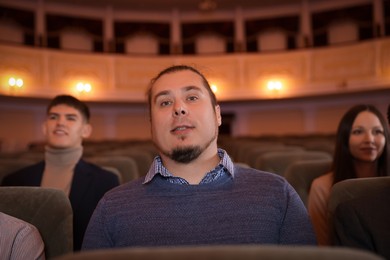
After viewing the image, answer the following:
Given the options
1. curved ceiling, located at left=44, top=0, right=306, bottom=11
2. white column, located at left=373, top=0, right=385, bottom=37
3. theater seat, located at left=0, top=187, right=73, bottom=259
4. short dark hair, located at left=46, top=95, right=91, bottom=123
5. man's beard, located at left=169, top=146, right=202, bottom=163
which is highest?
curved ceiling, located at left=44, top=0, right=306, bottom=11

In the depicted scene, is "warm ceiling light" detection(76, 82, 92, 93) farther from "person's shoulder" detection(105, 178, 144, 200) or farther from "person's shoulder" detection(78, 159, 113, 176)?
"person's shoulder" detection(105, 178, 144, 200)

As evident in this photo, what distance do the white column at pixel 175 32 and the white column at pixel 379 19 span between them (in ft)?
18.2

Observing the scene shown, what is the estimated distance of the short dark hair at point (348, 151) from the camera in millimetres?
1879

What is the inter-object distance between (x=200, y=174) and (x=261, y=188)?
7.9 inches

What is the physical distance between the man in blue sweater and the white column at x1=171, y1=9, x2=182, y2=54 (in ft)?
33.0

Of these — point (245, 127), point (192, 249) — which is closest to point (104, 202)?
point (192, 249)

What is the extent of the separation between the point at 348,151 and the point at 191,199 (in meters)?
1.23

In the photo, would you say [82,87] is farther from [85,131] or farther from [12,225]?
[12,225]

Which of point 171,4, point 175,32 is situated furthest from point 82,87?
point 171,4

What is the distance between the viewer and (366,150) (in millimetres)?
1882

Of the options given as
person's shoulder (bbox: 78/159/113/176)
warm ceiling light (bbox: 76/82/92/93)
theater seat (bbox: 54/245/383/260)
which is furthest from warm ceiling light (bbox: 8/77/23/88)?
theater seat (bbox: 54/245/383/260)

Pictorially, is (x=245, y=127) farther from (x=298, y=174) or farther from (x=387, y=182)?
(x=387, y=182)

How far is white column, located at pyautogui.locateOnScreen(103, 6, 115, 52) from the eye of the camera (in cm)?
1055

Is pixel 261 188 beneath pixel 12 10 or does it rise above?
beneath
